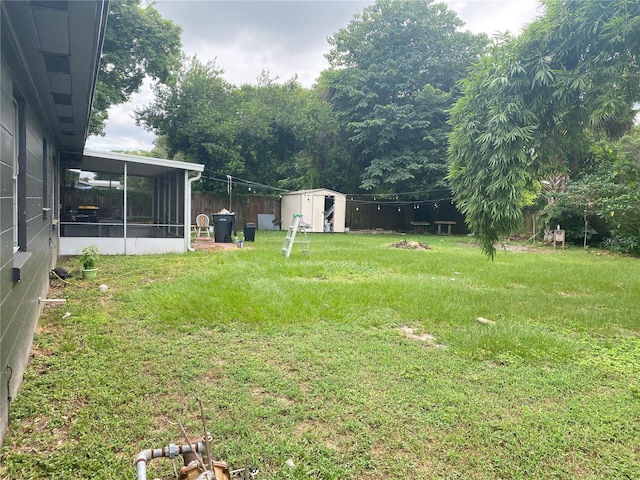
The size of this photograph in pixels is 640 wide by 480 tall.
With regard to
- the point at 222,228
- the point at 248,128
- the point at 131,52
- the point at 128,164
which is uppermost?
the point at 131,52

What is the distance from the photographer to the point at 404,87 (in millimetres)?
20016

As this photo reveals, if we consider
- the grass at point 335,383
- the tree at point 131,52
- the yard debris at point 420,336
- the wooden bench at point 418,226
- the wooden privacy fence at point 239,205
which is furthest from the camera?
the wooden bench at point 418,226

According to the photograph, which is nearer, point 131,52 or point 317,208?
point 131,52

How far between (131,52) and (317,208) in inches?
372

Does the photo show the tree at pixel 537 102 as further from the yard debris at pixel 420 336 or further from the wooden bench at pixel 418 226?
the wooden bench at pixel 418 226

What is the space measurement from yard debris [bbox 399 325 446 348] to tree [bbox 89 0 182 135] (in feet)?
43.0

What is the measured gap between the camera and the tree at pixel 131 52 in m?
13.4

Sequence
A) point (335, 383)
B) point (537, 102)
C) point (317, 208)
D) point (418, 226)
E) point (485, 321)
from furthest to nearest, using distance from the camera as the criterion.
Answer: point (418, 226), point (317, 208), point (537, 102), point (485, 321), point (335, 383)

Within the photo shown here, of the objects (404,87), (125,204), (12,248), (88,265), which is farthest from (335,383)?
(404,87)

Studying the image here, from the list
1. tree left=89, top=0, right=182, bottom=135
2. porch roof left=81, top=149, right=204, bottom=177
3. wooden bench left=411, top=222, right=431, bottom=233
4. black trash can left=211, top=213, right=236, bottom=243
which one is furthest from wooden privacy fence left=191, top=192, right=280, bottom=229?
wooden bench left=411, top=222, right=431, bottom=233

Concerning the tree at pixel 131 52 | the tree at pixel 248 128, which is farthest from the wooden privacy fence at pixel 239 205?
the tree at pixel 131 52

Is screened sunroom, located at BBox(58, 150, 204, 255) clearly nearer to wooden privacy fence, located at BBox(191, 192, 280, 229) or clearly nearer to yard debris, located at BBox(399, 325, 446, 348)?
wooden privacy fence, located at BBox(191, 192, 280, 229)

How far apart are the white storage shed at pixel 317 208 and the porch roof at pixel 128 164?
22.7 ft

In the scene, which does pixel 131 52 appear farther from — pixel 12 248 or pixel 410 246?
pixel 12 248
